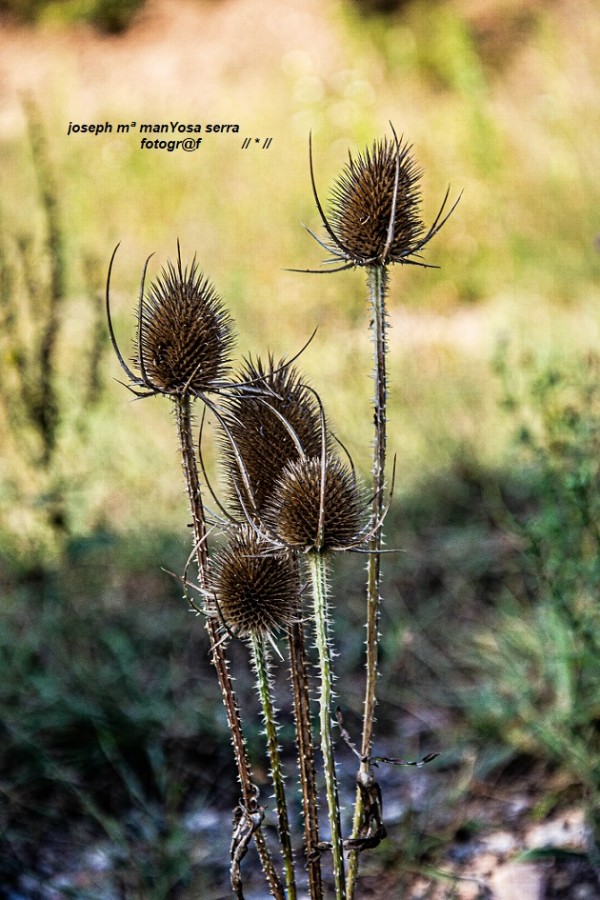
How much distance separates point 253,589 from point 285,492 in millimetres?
123

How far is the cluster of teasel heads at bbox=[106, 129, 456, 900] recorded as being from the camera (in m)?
1.14

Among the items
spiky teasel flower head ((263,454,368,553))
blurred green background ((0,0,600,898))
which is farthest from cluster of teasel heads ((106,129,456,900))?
blurred green background ((0,0,600,898))

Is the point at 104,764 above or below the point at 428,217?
below

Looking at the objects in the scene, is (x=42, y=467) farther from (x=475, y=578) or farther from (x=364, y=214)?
(x=364, y=214)

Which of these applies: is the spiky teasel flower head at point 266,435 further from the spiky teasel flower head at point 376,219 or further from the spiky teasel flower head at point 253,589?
the spiky teasel flower head at point 376,219

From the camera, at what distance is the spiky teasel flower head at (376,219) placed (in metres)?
1.13

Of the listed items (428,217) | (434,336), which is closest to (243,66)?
(428,217)

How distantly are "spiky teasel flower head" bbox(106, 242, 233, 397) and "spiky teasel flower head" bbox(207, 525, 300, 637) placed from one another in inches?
7.6

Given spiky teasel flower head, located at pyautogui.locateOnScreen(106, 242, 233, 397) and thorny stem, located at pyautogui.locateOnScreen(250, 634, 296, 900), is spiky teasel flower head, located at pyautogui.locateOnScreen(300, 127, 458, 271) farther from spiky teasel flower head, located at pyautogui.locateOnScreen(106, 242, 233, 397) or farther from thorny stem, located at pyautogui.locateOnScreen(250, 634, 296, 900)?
thorny stem, located at pyautogui.locateOnScreen(250, 634, 296, 900)

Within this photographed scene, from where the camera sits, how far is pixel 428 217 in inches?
221

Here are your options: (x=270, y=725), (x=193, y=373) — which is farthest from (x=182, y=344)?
(x=270, y=725)

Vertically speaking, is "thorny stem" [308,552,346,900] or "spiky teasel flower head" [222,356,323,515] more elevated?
"spiky teasel flower head" [222,356,323,515]

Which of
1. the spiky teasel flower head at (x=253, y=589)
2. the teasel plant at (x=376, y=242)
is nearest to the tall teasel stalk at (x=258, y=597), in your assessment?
the spiky teasel flower head at (x=253, y=589)

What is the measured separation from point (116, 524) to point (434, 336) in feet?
6.05
